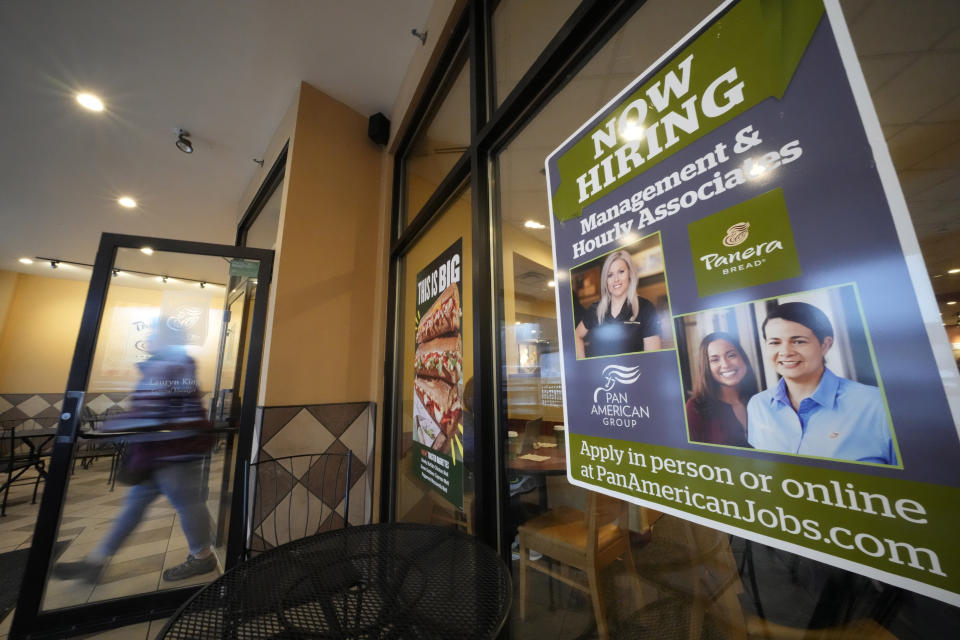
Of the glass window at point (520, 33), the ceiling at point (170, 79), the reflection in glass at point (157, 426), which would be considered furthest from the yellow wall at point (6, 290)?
the glass window at point (520, 33)

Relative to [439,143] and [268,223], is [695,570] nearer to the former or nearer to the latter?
[439,143]

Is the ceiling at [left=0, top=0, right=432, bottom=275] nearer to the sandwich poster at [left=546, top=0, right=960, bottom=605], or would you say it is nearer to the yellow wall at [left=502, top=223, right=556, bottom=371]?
the yellow wall at [left=502, top=223, right=556, bottom=371]

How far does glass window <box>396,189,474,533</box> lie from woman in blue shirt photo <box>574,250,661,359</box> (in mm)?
729

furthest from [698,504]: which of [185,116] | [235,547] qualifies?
[185,116]

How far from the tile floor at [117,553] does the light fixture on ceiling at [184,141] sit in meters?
2.66

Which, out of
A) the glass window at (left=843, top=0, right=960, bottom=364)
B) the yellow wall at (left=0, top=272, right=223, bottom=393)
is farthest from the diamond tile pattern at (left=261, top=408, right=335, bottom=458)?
the yellow wall at (left=0, top=272, right=223, bottom=393)

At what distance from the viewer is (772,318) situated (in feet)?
2.00

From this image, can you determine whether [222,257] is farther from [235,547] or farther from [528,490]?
[528,490]

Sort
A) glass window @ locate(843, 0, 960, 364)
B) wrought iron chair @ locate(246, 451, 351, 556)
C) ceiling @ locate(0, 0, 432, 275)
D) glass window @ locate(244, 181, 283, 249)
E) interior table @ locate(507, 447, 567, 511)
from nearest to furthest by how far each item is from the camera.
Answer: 1. glass window @ locate(843, 0, 960, 364)
2. interior table @ locate(507, 447, 567, 511)
3. wrought iron chair @ locate(246, 451, 351, 556)
4. ceiling @ locate(0, 0, 432, 275)
5. glass window @ locate(244, 181, 283, 249)

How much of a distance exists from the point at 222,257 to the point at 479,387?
7.10 ft

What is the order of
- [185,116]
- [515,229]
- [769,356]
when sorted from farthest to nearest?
[185,116]
[515,229]
[769,356]

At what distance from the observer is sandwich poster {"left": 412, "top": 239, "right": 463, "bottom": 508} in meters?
1.66

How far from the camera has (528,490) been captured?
127 cm

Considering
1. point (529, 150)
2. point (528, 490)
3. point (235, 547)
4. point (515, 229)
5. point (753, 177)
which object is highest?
point (529, 150)
